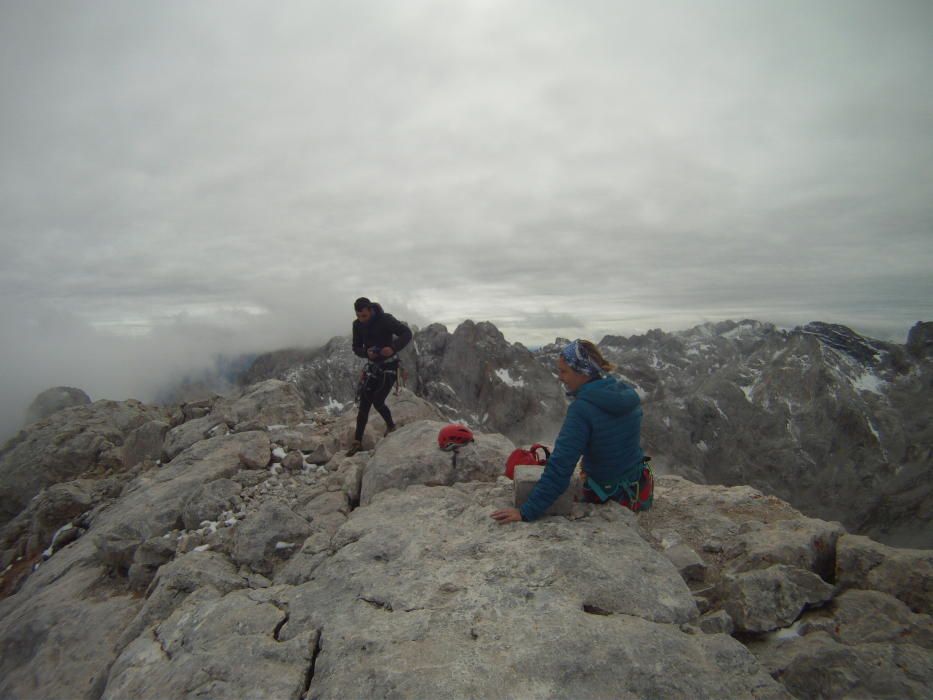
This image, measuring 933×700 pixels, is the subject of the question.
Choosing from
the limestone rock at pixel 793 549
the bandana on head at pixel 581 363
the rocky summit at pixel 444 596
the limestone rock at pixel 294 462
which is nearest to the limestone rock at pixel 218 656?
the rocky summit at pixel 444 596

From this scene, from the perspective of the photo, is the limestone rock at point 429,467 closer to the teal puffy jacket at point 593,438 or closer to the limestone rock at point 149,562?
the teal puffy jacket at point 593,438

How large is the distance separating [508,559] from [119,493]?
707 inches

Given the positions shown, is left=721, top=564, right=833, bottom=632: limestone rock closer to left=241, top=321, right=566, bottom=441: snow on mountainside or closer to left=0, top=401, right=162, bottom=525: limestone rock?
left=0, top=401, right=162, bottom=525: limestone rock

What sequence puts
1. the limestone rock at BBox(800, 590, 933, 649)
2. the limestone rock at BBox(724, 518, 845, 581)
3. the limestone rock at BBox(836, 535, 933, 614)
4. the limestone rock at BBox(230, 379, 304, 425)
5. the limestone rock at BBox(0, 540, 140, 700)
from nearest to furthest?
the limestone rock at BBox(800, 590, 933, 649)
the limestone rock at BBox(836, 535, 933, 614)
the limestone rock at BBox(724, 518, 845, 581)
the limestone rock at BBox(0, 540, 140, 700)
the limestone rock at BBox(230, 379, 304, 425)

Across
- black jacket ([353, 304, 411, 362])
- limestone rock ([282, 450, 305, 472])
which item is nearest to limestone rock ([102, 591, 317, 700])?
limestone rock ([282, 450, 305, 472])

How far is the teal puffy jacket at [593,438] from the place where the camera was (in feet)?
25.6

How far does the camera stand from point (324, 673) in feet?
18.9

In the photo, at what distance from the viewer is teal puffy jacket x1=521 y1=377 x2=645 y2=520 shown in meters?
7.79

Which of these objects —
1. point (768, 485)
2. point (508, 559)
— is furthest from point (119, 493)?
point (768, 485)

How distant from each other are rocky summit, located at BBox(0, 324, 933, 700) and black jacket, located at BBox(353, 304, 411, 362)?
9.91 ft

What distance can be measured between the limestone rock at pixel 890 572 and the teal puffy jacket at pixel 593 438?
3758mm

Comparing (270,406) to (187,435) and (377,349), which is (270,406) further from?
(377,349)

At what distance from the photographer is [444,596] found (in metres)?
6.89

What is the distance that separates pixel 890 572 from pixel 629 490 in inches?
155
